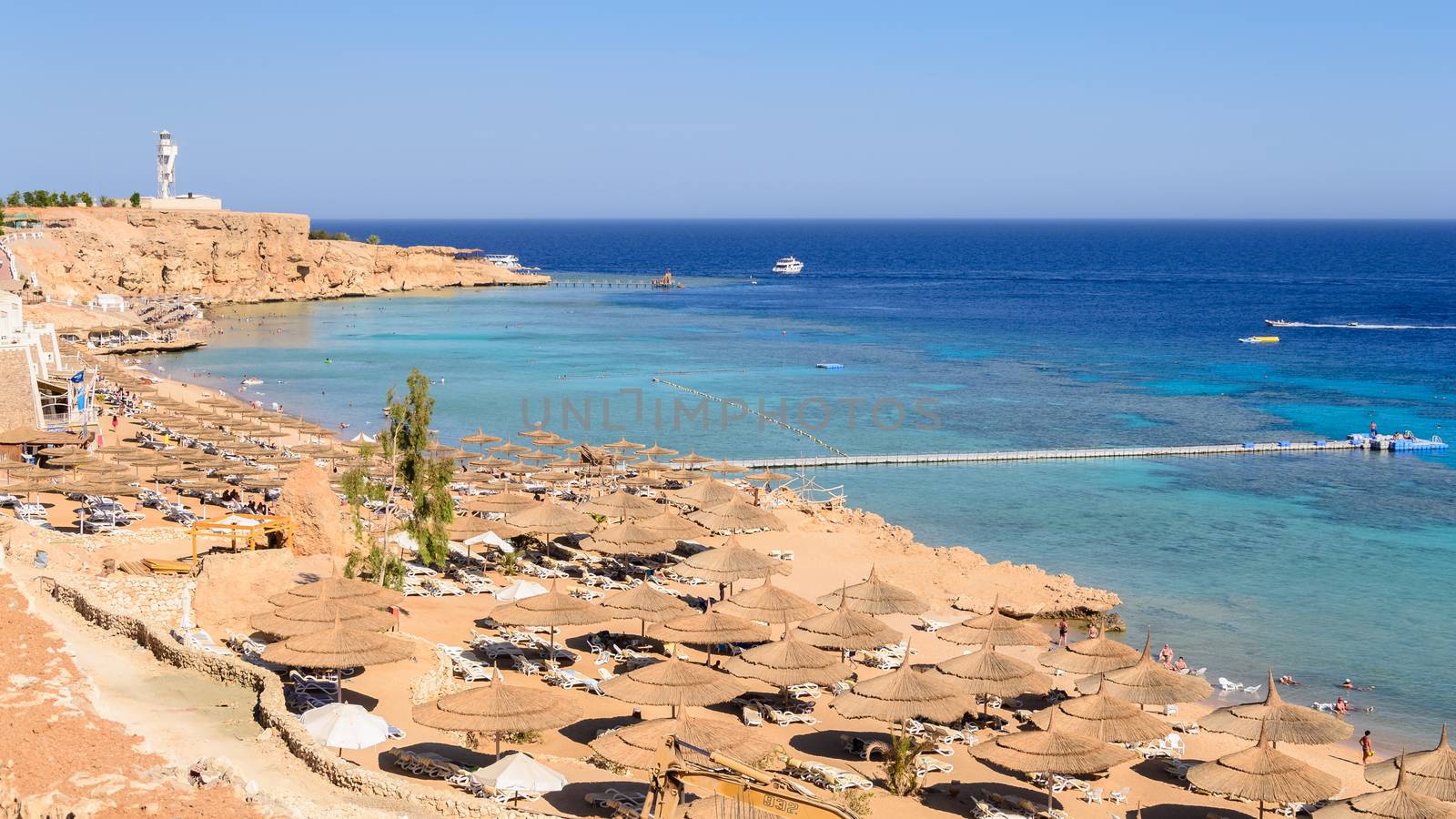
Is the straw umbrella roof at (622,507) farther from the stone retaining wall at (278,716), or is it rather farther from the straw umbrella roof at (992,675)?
the stone retaining wall at (278,716)

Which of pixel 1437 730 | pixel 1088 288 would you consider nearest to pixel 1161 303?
pixel 1088 288

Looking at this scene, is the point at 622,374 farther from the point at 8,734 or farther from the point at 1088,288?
the point at 1088,288

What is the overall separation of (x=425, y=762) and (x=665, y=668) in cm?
389

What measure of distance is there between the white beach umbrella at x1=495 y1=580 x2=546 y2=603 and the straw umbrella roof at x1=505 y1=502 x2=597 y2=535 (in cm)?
347

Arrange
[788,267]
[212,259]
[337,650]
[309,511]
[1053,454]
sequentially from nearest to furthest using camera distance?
[337,650], [309,511], [1053,454], [212,259], [788,267]

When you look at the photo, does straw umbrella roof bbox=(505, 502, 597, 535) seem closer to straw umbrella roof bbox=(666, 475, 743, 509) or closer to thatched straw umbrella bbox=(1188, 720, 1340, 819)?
straw umbrella roof bbox=(666, 475, 743, 509)

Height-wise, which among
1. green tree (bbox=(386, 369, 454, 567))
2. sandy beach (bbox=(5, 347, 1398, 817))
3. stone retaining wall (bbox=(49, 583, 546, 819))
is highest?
green tree (bbox=(386, 369, 454, 567))

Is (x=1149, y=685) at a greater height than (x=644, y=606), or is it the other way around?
(x=644, y=606)

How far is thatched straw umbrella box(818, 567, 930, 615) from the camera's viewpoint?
76.8ft

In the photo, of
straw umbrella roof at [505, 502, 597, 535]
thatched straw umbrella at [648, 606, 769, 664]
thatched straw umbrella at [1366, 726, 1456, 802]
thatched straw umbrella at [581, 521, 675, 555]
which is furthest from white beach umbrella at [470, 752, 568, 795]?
straw umbrella roof at [505, 502, 597, 535]

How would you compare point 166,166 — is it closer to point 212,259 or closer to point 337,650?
point 212,259

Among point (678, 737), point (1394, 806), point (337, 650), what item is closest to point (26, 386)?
point (337, 650)

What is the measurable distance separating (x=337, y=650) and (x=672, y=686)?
15.5ft

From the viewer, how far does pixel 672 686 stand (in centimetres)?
1816
